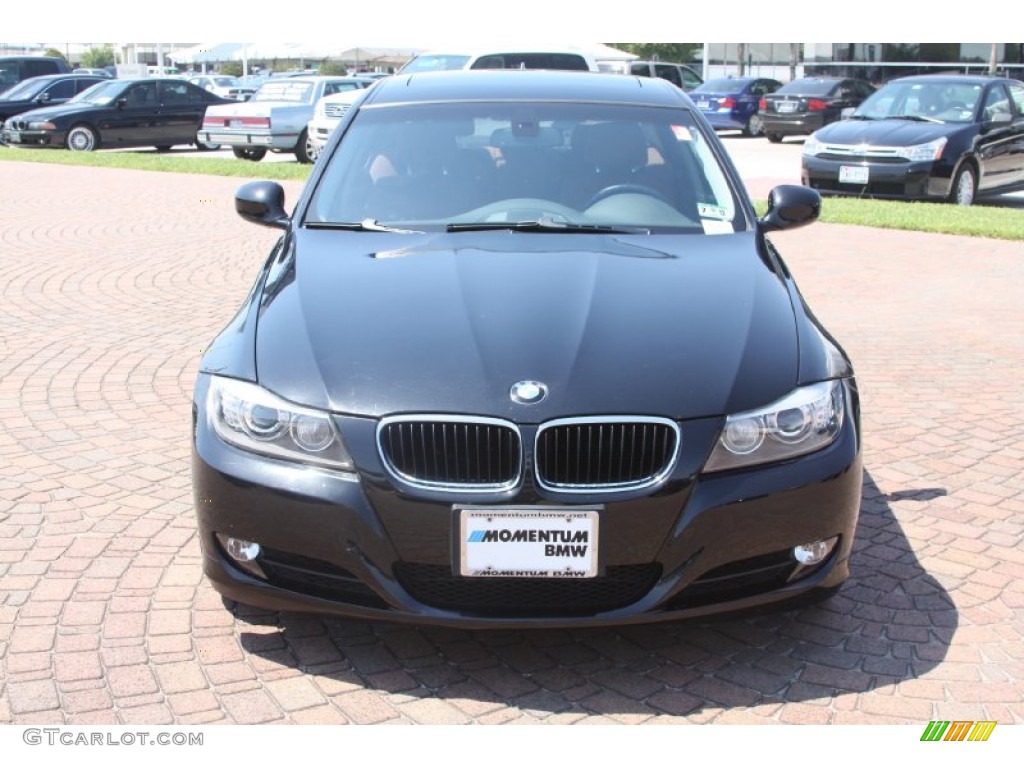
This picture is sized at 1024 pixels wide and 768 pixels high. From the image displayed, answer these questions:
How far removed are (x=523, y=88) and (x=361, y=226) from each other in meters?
1.18

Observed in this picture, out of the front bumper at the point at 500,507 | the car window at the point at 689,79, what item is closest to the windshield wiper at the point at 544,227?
the front bumper at the point at 500,507

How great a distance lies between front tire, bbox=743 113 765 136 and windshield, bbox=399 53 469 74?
1357 centimetres

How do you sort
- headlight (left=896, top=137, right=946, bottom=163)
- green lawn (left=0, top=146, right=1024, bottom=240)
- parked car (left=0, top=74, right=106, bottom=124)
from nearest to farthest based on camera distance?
green lawn (left=0, top=146, right=1024, bottom=240)
headlight (left=896, top=137, right=946, bottom=163)
parked car (left=0, top=74, right=106, bottom=124)

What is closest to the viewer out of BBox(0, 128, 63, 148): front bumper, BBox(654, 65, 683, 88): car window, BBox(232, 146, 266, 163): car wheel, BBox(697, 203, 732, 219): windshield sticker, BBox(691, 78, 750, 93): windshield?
BBox(697, 203, 732, 219): windshield sticker

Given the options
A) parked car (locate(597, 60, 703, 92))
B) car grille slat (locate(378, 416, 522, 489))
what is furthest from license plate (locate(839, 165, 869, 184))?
parked car (locate(597, 60, 703, 92))

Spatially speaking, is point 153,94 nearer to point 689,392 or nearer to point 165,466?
point 165,466

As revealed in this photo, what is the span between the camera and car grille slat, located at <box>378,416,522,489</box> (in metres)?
3.21

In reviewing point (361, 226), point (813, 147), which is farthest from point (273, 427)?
point (813, 147)

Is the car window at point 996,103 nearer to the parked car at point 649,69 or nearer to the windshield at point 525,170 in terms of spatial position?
the windshield at point 525,170

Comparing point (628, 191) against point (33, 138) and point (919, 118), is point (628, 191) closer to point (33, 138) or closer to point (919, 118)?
point (919, 118)

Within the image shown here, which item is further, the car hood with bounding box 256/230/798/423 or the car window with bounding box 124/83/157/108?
the car window with bounding box 124/83/157/108

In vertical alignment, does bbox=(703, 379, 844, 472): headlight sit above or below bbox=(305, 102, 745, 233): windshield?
below

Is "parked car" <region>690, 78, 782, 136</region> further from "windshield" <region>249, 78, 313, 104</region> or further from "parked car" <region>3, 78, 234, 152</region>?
"parked car" <region>3, 78, 234, 152</region>

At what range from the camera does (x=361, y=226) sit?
4.53 metres
